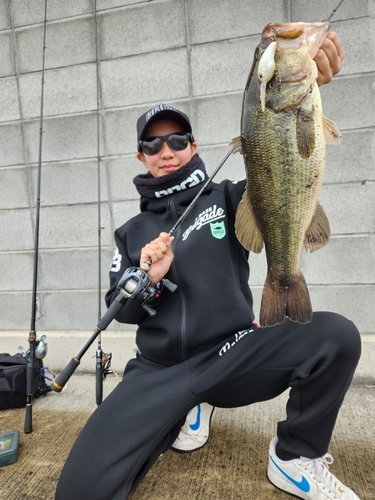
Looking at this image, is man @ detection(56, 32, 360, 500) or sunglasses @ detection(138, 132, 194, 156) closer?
man @ detection(56, 32, 360, 500)

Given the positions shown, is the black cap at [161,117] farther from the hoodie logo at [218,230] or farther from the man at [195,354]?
the hoodie logo at [218,230]

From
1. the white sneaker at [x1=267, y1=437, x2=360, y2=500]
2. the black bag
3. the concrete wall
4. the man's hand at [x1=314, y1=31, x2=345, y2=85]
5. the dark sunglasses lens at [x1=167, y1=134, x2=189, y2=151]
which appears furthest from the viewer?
the concrete wall

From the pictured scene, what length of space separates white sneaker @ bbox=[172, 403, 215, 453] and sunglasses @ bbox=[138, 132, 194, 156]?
1.55 metres

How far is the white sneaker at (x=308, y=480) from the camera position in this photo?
168cm

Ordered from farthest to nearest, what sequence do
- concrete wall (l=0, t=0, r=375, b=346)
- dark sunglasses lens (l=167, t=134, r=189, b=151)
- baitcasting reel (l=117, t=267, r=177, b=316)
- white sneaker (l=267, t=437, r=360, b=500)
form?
1. concrete wall (l=0, t=0, r=375, b=346)
2. dark sunglasses lens (l=167, t=134, r=189, b=151)
3. baitcasting reel (l=117, t=267, r=177, b=316)
4. white sneaker (l=267, t=437, r=360, b=500)

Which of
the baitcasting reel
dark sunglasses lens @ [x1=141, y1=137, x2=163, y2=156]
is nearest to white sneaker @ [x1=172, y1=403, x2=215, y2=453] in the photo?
the baitcasting reel

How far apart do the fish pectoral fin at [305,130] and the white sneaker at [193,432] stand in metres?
1.64

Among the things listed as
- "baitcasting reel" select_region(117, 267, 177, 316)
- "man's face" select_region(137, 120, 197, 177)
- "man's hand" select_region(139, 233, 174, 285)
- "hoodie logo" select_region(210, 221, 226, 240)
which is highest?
"man's face" select_region(137, 120, 197, 177)

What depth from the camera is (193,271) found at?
1.99 metres

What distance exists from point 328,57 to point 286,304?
1042mm

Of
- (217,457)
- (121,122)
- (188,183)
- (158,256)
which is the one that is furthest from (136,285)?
(121,122)

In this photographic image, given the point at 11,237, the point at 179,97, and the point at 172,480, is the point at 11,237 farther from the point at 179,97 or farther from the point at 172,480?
the point at 172,480

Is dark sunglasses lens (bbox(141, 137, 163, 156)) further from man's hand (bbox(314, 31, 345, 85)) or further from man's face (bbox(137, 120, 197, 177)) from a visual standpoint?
man's hand (bbox(314, 31, 345, 85))

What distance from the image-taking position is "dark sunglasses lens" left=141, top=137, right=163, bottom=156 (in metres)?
2.10
